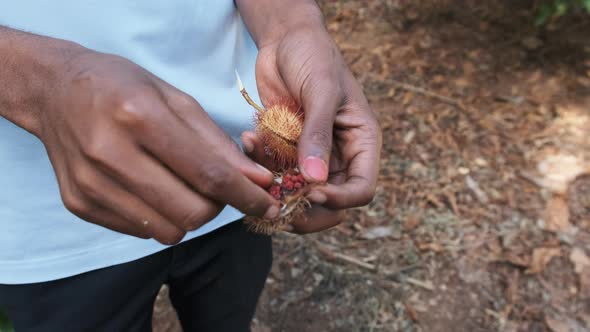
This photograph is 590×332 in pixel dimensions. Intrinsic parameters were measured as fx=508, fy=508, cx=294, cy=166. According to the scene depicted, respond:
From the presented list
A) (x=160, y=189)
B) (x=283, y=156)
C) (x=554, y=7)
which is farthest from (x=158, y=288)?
(x=554, y=7)

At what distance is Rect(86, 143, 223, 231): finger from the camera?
0.80 m

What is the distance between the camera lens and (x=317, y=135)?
3.76ft

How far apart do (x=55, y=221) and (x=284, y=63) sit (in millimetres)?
A: 664

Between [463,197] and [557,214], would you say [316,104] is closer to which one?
[463,197]

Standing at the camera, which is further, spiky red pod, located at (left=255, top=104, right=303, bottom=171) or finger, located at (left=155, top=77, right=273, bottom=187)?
spiky red pod, located at (left=255, top=104, right=303, bottom=171)

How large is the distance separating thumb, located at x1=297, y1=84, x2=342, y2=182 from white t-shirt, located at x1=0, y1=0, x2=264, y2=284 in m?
0.22

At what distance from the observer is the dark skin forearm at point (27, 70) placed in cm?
87

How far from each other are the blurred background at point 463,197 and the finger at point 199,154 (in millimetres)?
1798

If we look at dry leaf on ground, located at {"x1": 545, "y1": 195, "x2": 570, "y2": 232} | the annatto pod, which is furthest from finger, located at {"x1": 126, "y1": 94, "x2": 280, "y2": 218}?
dry leaf on ground, located at {"x1": 545, "y1": 195, "x2": 570, "y2": 232}

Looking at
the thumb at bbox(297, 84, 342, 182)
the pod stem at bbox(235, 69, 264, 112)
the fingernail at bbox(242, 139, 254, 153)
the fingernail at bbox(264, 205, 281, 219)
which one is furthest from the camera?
the pod stem at bbox(235, 69, 264, 112)

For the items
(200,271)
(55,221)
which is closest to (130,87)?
(55,221)

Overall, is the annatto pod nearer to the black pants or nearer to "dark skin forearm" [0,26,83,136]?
the black pants

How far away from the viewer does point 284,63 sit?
132cm

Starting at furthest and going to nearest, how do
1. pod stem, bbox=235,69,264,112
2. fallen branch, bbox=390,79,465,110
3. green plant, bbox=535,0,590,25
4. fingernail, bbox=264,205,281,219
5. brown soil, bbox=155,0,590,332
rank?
fallen branch, bbox=390,79,465,110, green plant, bbox=535,0,590,25, brown soil, bbox=155,0,590,332, pod stem, bbox=235,69,264,112, fingernail, bbox=264,205,281,219
